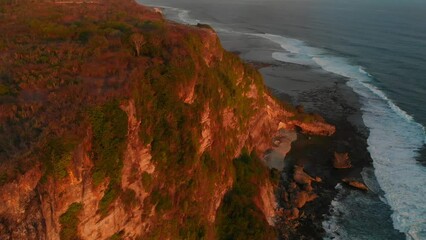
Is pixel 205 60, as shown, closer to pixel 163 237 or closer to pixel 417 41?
pixel 163 237

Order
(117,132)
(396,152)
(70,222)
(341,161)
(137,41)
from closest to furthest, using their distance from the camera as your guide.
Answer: (70,222), (117,132), (137,41), (341,161), (396,152)

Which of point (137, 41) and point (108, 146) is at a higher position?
point (137, 41)

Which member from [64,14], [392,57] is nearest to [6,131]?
[64,14]

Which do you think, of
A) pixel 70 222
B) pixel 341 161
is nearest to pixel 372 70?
pixel 341 161

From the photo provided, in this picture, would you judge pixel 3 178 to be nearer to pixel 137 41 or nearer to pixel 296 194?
pixel 137 41

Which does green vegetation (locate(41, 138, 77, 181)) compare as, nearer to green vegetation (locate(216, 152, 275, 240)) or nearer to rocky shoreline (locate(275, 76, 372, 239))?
green vegetation (locate(216, 152, 275, 240))

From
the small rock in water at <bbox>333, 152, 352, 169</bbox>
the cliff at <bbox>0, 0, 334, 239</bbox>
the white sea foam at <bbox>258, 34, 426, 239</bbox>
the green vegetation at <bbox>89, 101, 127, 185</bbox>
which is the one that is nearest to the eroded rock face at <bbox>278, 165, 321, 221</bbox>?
the cliff at <bbox>0, 0, 334, 239</bbox>
